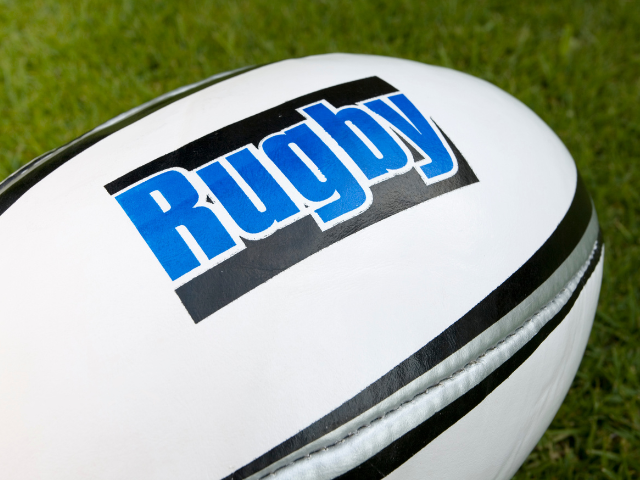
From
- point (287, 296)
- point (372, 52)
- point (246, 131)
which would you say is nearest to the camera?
point (287, 296)

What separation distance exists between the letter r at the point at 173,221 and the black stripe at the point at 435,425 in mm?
433

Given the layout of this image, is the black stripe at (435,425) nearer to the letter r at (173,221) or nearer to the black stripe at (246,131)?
the letter r at (173,221)

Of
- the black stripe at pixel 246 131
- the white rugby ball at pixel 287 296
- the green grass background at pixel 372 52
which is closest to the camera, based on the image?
the white rugby ball at pixel 287 296

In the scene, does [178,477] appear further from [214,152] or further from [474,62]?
[474,62]

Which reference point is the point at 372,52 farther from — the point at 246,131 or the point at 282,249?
the point at 282,249

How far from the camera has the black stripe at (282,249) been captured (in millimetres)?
895

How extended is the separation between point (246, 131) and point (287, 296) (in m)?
0.36

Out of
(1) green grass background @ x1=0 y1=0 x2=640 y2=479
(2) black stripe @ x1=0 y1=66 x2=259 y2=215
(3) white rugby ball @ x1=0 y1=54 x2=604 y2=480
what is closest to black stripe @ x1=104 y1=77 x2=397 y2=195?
(3) white rugby ball @ x1=0 y1=54 x2=604 y2=480

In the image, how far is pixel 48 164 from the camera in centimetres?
115

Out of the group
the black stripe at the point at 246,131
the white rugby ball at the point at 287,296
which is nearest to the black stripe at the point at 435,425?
the white rugby ball at the point at 287,296

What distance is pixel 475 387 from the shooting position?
98 cm

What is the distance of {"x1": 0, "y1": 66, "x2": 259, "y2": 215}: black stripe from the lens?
1.10 metres

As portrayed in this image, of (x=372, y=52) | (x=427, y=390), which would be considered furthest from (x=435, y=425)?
(x=372, y=52)

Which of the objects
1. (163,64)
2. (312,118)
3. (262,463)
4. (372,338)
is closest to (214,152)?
(312,118)
